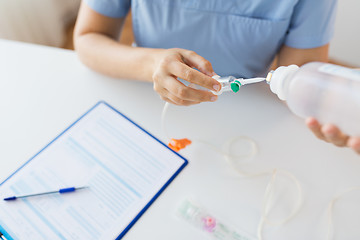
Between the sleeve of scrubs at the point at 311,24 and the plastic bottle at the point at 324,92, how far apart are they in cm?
22

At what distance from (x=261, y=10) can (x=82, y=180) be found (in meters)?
0.50

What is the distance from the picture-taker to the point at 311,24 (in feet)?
2.16

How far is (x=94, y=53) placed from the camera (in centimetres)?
75

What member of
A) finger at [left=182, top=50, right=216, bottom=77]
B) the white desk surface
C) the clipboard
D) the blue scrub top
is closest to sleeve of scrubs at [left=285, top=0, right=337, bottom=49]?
the blue scrub top

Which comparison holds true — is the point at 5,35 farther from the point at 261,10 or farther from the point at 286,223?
the point at 286,223

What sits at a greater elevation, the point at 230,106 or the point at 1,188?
the point at 230,106

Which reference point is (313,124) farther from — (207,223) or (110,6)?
(110,6)

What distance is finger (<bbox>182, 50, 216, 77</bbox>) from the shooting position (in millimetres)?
568

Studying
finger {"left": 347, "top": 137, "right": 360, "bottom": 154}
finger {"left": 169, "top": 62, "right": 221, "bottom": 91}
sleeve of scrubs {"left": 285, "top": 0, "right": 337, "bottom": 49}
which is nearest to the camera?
finger {"left": 347, "top": 137, "right": 360, "bottom": 154}

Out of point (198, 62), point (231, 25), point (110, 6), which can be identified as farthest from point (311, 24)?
point (110, 6)

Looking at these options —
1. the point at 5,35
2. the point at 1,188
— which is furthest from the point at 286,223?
the point at 5,35

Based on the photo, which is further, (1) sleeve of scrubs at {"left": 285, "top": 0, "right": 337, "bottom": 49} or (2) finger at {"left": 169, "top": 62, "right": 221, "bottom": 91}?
(1) sleeve of scrubs at {"left": 285, "top": 0, "right": 337, "bottom": 49}

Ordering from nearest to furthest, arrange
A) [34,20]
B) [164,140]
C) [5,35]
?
[164,140] → [5,35] → [34,20]

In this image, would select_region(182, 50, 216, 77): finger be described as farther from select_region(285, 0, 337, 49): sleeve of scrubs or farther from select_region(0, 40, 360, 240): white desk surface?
select_region(285, 0, 337, 49): sleeve of scrubs
